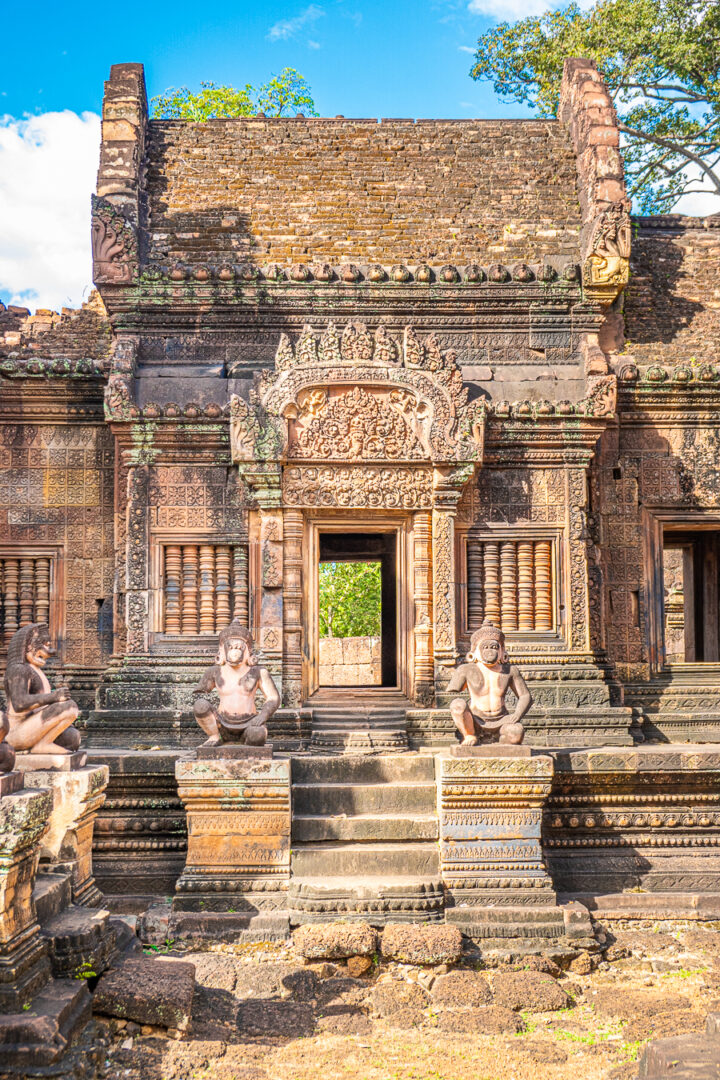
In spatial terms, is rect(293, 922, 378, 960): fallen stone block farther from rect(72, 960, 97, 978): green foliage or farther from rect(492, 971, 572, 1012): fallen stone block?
rect(72, 960, 97, 978): green foliage

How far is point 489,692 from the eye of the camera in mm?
8164

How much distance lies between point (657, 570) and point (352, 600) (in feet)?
64.8

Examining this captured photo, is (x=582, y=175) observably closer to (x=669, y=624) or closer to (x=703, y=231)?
(x=703, y=231)

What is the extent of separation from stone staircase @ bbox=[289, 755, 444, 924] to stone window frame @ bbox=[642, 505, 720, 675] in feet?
11.0

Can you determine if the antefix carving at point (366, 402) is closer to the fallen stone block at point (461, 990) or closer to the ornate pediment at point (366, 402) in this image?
the ornate pediment at point (366, 402)

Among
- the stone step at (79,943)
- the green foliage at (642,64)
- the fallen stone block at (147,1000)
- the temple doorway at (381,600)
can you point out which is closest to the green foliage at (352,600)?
the temple doorway at (381,600)

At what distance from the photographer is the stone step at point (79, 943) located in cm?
588

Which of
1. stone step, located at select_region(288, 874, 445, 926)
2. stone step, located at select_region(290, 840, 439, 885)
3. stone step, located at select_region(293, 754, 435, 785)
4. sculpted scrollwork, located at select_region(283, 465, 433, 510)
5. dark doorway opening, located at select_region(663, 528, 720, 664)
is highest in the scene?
sculpted scrollwork, located at select_region(283, 465, 433, 510)

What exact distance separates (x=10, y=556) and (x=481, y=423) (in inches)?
204

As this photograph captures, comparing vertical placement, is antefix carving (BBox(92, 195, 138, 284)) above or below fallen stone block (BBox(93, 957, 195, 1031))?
above

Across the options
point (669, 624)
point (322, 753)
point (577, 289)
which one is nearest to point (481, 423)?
point (577, 289)

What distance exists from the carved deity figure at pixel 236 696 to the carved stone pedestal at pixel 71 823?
106cm

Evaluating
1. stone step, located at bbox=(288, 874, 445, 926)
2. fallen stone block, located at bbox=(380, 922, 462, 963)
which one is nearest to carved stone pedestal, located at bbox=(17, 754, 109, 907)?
stone step, located at bbox=(288, 874, 445, 926)

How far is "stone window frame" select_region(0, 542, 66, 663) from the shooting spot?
10562mm
